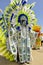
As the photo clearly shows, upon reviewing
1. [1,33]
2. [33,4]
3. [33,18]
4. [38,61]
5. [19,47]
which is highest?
[33,4]

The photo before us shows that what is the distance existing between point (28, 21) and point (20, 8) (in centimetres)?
52

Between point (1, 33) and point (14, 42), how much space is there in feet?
1.75

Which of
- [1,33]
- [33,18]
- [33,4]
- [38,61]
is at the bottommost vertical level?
[38,61]

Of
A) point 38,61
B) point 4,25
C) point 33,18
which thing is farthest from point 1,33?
point 38,61

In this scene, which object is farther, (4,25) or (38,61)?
(38,61)

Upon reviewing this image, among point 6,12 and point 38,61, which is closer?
point 6,12

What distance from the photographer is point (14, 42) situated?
7.05 m

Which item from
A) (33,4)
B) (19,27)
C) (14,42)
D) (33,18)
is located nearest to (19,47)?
(14,42)

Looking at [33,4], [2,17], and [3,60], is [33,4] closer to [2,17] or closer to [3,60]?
[2,17]

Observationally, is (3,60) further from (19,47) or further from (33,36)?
(33,36)

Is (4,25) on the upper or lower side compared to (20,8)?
lower

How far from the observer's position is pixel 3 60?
7.33 metres

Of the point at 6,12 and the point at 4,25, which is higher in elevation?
the point at 6,12

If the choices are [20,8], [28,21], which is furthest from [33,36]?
[20,8]
